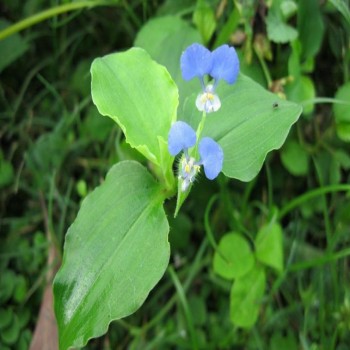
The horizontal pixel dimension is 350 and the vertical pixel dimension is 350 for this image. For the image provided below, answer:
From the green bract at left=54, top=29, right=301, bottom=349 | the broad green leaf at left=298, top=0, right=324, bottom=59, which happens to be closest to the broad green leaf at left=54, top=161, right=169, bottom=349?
the green bract at left=54, top=29, right=301, bottom=349

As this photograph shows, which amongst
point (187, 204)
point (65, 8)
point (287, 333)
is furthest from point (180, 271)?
point (65, 8)

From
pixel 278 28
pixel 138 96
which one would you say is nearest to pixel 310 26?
pixel 278 28

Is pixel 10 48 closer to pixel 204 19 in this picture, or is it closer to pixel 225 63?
pixel 204 19

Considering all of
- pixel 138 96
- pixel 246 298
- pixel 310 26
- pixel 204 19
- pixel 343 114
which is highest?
pixel 138 96

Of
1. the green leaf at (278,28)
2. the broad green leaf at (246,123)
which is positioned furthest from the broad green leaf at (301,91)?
the broad green leaf at (246,123)

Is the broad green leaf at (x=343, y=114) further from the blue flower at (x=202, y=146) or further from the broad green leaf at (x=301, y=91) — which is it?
the blue flower at (x=202, y=146)

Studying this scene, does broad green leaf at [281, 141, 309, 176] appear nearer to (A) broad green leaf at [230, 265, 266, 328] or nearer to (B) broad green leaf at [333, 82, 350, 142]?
(B) broad green leaf at [333, 82, 350, 142]
